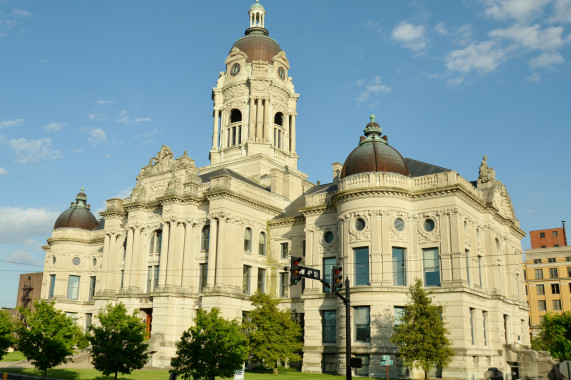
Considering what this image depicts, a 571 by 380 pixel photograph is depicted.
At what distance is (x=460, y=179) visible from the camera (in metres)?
46.7

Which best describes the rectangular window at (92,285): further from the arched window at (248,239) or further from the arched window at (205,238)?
the arched window at (248,239)

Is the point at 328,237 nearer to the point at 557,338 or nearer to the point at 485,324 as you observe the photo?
the point at 485,324

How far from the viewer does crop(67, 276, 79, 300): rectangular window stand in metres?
73.4

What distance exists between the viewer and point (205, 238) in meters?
56.9

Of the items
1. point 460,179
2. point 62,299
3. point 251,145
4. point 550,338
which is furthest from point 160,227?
point 550,338

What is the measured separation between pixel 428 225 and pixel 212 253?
67.2 ft

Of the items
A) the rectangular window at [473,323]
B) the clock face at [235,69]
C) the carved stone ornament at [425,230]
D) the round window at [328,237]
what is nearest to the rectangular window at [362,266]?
the carved stone ornament at [425,230]

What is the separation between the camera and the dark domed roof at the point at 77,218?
76562 mm

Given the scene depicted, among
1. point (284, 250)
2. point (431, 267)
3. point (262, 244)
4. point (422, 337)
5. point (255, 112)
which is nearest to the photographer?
point (422, 337)

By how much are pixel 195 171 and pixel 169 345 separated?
A: 1797cm

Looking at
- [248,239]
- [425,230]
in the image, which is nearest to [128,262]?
[248,239]

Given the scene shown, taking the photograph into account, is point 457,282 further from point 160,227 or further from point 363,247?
point 160,227

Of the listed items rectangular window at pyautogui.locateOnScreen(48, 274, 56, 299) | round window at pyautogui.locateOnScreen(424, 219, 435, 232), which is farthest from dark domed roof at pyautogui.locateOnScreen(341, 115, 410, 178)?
rectangular window at pyautogui.locateOnScreen(48, 274, 56, 299)

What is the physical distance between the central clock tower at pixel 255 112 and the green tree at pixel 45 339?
34.5 metres
